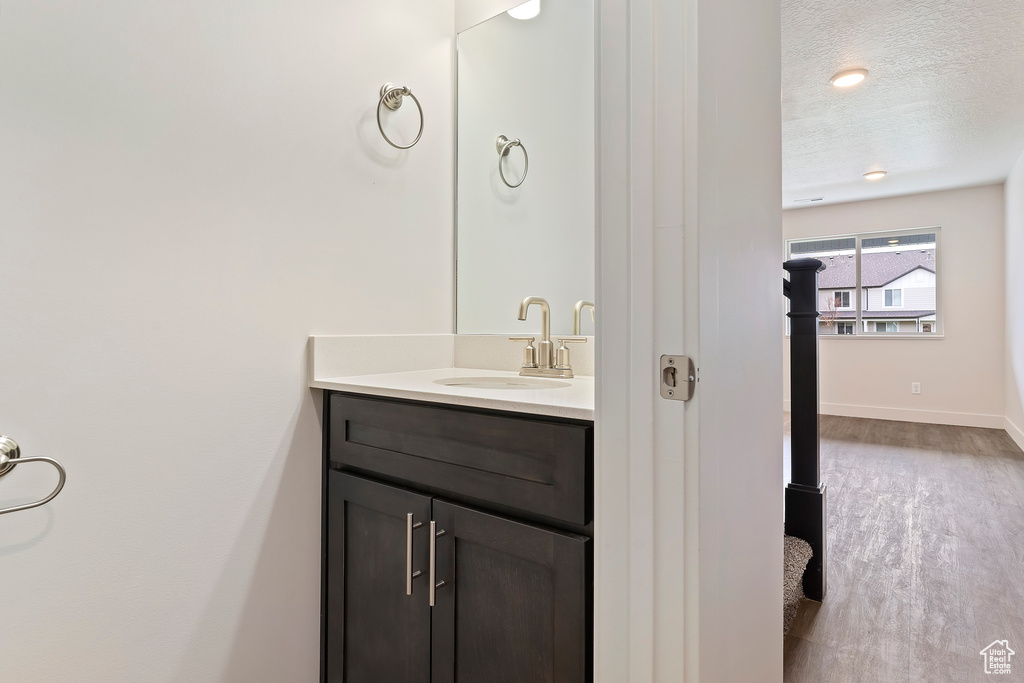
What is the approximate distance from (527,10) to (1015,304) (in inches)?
187

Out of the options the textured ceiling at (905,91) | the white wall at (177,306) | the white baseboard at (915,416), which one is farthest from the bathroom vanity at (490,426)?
the white baseboard at (915,416)

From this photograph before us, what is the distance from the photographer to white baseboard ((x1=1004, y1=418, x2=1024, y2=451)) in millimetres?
4227

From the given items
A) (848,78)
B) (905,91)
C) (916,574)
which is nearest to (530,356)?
(916,574)

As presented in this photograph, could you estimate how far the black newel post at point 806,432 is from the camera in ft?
6.27

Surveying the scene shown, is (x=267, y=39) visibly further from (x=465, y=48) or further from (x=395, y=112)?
(x=465, y=48)

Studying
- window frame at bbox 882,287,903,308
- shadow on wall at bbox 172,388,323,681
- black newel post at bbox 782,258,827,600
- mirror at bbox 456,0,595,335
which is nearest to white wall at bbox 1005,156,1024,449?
window frame at bbox 882,287,903,308

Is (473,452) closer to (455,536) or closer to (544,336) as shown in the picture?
(455,536)

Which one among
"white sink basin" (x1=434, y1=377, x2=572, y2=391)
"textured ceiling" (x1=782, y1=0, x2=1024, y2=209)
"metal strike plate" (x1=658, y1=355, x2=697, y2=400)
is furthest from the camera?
"textured ceiling" (x1=782, y1=0, x2=1024, y2=209)

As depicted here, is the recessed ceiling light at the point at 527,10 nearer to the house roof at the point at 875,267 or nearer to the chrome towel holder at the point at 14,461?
the chrome towel holder at the point at 14,461

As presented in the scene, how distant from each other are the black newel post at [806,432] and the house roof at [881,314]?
4.59m

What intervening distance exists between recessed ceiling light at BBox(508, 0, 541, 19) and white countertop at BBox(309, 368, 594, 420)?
1.18m

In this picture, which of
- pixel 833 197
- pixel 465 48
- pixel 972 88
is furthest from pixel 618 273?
pixel 833 197

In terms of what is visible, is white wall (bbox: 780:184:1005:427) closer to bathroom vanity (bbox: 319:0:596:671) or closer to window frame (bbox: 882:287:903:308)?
window frame (bbox: 882:287:903:308)

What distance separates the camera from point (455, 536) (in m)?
1.06
